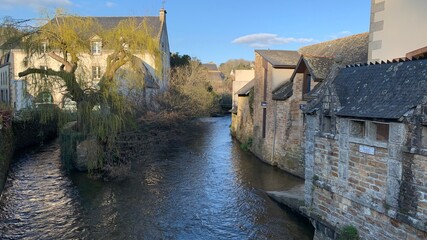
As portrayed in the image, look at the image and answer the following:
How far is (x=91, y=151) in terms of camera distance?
15.0m

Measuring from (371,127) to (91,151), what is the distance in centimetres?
1217

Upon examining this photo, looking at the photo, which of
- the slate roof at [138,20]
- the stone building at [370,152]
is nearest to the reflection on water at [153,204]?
the stone building at [370,152]

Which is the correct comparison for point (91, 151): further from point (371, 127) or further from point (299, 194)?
point (371, 127)

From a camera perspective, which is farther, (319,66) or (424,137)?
(319,66)

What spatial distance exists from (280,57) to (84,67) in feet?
33.6

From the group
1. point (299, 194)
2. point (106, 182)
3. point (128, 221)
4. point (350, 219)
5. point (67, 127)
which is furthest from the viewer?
point (67, 127)

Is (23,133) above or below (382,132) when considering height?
below

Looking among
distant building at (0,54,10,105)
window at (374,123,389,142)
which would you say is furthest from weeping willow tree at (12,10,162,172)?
distant building at (0,54,10,105)

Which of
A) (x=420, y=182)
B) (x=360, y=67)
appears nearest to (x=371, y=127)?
(x=420, y=182)

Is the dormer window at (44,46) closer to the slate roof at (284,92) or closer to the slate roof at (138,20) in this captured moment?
the slate roof at (284,92)

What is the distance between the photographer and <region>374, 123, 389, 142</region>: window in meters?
5.83

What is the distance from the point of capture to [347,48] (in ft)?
59.6

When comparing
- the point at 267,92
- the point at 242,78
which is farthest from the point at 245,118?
the point at 242,78

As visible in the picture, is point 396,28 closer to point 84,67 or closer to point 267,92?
point 267,92
